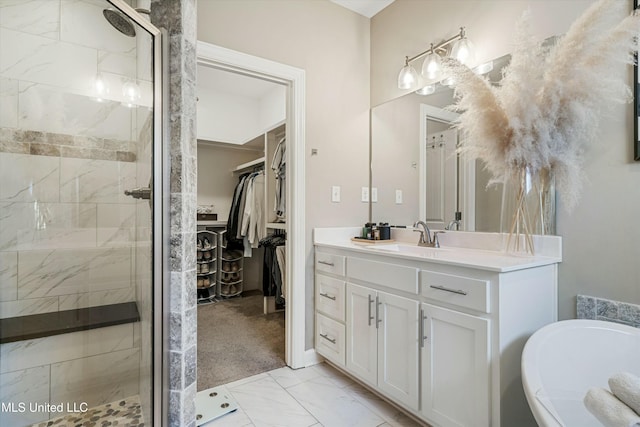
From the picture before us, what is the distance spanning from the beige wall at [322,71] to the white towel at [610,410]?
1.70 meters

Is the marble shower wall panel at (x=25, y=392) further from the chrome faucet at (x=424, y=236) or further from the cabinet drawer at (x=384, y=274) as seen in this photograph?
the chrome faucet at (x=424, y=236)

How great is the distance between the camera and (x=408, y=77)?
7.20ft

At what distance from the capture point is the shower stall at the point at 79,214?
4.48ft

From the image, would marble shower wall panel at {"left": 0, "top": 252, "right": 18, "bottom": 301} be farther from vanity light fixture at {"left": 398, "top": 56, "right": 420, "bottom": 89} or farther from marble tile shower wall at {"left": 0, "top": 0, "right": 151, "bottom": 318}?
vanity light fixture at {"left": 398, "top": 56, "right": 420, "bottom": 89}

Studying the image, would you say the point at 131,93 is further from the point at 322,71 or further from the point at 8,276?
the point at 322,71

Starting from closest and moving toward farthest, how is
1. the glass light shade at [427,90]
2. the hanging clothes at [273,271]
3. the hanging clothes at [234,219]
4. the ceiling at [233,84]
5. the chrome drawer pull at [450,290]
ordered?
1. the chrome drawer pull at [450,290]
2. the glass light shade at [427,90]
3. the hanging clothes at [273,271]
4. the ceiling at [233,84]
5. the hanging clothes at [234,219]

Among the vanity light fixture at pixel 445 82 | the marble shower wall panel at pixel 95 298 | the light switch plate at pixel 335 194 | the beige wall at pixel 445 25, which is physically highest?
the beige wall at pixel 445 25

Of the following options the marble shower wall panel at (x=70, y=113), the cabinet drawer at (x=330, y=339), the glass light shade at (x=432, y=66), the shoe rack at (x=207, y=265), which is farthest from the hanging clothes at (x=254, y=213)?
the glass light shade at (x=432, y=66)

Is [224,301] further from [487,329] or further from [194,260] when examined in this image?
[487,329]

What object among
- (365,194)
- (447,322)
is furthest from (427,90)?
(447,322)

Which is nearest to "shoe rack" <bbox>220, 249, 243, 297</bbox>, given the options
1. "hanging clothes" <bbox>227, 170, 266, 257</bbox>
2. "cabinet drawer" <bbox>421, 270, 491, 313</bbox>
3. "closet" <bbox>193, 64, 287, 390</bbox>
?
"closet" <bbox>193, 64, 287, 390</bbox>

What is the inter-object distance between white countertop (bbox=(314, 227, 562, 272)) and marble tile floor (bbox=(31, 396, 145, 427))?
1.37m

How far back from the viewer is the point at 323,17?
2342 millimetres

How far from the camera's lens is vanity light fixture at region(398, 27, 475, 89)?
73.0 inches
